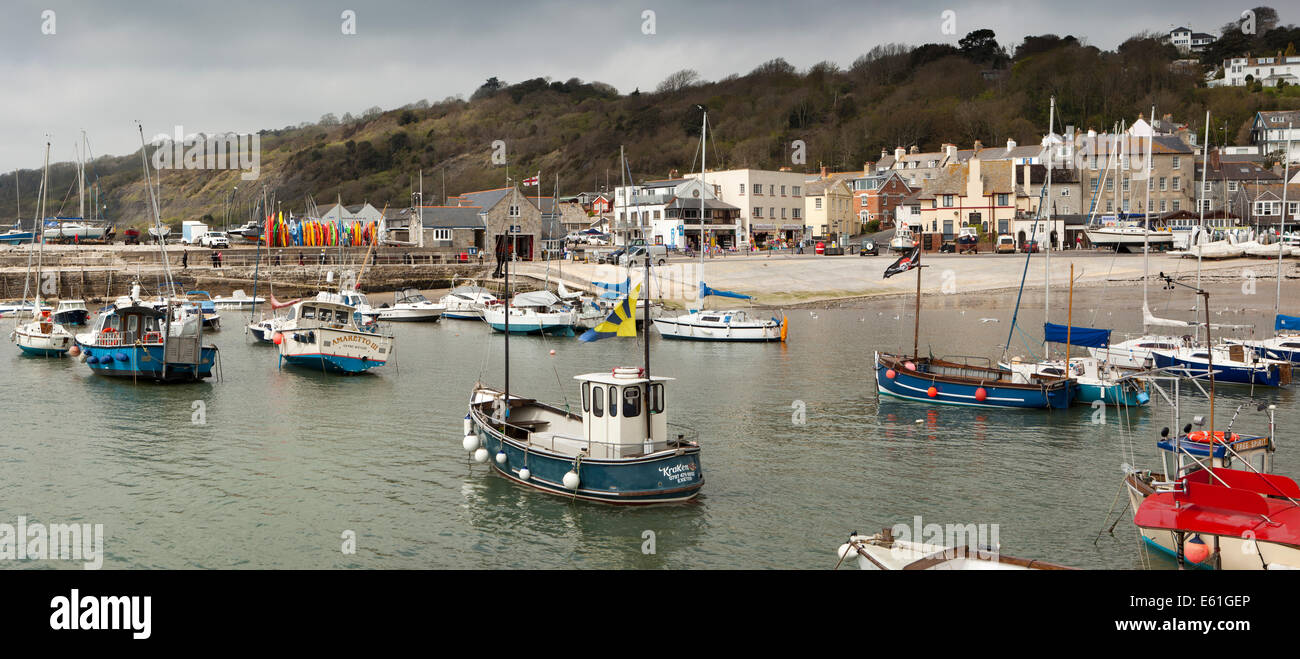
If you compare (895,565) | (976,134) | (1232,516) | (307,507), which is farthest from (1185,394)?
(976,134)

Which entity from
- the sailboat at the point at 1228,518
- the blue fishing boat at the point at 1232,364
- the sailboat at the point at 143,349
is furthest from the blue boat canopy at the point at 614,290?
the sailboat at the point at 1228,518

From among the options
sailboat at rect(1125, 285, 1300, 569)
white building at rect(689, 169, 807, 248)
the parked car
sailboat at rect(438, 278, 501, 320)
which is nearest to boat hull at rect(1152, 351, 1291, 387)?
sailboat at rect(1125, 285, 1300, 569)

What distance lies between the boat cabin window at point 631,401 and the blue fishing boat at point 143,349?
23009 millimetres

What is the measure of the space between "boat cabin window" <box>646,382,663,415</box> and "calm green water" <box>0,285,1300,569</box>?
200cm

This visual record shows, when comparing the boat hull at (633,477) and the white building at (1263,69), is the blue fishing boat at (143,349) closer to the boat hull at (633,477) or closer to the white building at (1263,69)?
the boat hull at (633,477)

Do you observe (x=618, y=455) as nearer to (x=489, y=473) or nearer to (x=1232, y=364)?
(x=489, y=473)

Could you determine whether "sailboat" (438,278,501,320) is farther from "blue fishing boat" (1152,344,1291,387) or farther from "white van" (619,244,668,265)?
"blue fishing boat" (1152,344,1291,387)

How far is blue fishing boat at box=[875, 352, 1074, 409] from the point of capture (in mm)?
30234

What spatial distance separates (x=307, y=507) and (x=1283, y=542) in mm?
16928

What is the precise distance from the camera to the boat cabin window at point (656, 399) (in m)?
20.3

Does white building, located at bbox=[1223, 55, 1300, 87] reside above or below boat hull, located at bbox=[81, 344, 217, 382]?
above
